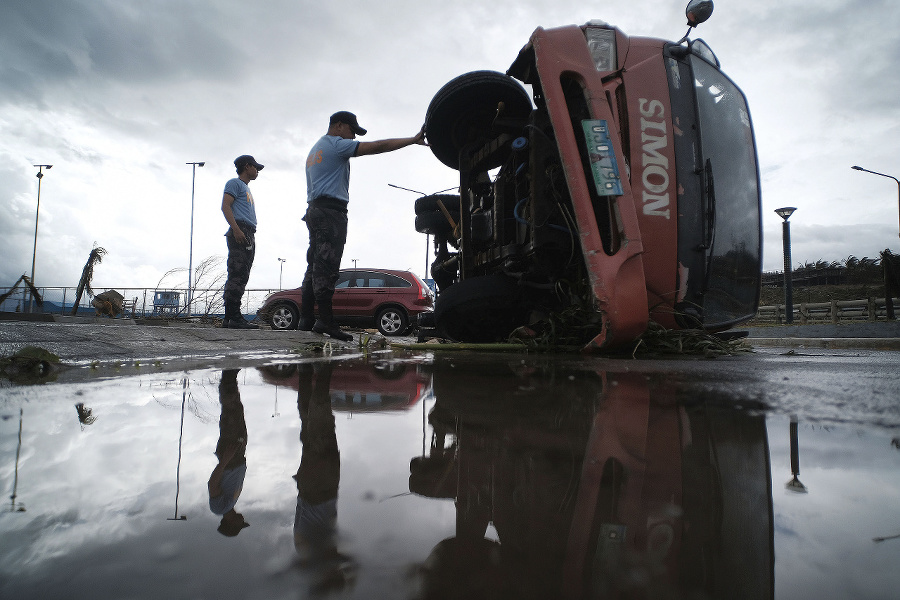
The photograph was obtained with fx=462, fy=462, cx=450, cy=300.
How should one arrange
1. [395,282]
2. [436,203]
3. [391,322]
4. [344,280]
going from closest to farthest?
[436,203]
[391,322]
[395,282]
[344,280]

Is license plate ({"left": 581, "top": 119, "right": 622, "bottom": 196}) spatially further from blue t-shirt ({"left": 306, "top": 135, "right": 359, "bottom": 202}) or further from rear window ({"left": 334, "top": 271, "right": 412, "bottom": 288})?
rear window ({"left": 334, "top": 271, "right": 412, "bottom": 288})

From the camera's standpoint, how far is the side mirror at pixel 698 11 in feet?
8.78

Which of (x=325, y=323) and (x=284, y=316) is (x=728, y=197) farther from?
(x=284, y=316)

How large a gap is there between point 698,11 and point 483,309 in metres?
2.20

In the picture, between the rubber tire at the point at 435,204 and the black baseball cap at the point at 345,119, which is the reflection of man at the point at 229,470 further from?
the rubber tire at the point at 435,204

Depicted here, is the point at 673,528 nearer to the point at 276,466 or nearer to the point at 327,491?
the point at 327,491

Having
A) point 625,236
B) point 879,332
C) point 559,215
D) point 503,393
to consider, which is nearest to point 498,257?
point 559,215

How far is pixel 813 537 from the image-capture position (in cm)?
39

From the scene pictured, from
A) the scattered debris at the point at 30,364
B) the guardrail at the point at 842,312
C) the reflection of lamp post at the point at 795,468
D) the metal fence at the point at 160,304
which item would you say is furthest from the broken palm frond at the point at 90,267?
the guardrail at the point at 842,312

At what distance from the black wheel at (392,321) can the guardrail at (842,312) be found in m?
9.22

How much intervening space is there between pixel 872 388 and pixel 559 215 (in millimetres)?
1929

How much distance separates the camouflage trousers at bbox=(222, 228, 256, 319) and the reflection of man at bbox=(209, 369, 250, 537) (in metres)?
4.05

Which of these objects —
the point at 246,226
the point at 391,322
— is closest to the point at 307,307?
the point at 246,226

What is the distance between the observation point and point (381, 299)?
9359mm
